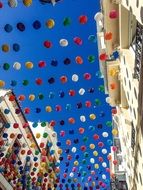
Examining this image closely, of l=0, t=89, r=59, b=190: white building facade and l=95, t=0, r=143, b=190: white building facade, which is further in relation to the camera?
l=0, t=89, r=59, b=190: white building facade

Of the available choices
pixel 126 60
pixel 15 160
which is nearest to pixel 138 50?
pixel 126 60

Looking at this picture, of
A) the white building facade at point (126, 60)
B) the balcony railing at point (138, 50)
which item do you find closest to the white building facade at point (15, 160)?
the white building facade at point (126, 60)

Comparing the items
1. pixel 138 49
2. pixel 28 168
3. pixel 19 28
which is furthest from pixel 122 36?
pixel 28 168

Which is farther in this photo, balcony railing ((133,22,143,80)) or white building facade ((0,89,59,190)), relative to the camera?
white building facade ((0,89,59,190))

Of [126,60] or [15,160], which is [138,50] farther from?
[15,160]

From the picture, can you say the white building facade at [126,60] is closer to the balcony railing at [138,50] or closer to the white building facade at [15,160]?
the balcony railing at [138,50]

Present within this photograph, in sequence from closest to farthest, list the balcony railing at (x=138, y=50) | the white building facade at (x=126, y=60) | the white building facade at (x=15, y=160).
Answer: the balcony railing at (x=138, y=50) < the white building facade at (x=126, y=60) < the white building facade at (x=15, y=160)

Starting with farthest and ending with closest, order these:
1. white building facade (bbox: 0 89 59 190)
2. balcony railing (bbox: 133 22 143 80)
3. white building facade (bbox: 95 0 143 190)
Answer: white building facade (bbox: 0 89 59 190)
white building facade (bbox: 95 0 143 190)
balcony railing (bbox: 133 22 143 80)

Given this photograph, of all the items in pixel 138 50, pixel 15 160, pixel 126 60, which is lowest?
pixel 15 160

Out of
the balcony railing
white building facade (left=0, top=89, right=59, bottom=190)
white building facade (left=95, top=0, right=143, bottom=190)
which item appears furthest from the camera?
white building facade (left=0, top=89, right=59, bottom=190)

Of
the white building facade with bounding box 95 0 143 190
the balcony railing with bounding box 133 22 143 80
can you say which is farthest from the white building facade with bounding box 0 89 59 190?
the balcony railing with bounding box 133 22 143 80

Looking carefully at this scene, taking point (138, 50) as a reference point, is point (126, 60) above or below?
above

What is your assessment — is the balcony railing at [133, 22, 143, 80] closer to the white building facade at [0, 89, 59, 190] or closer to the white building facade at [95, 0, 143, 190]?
the white building facade at [95, 0, 143, 190]

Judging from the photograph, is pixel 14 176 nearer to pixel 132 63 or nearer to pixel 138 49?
pixel 132 63
